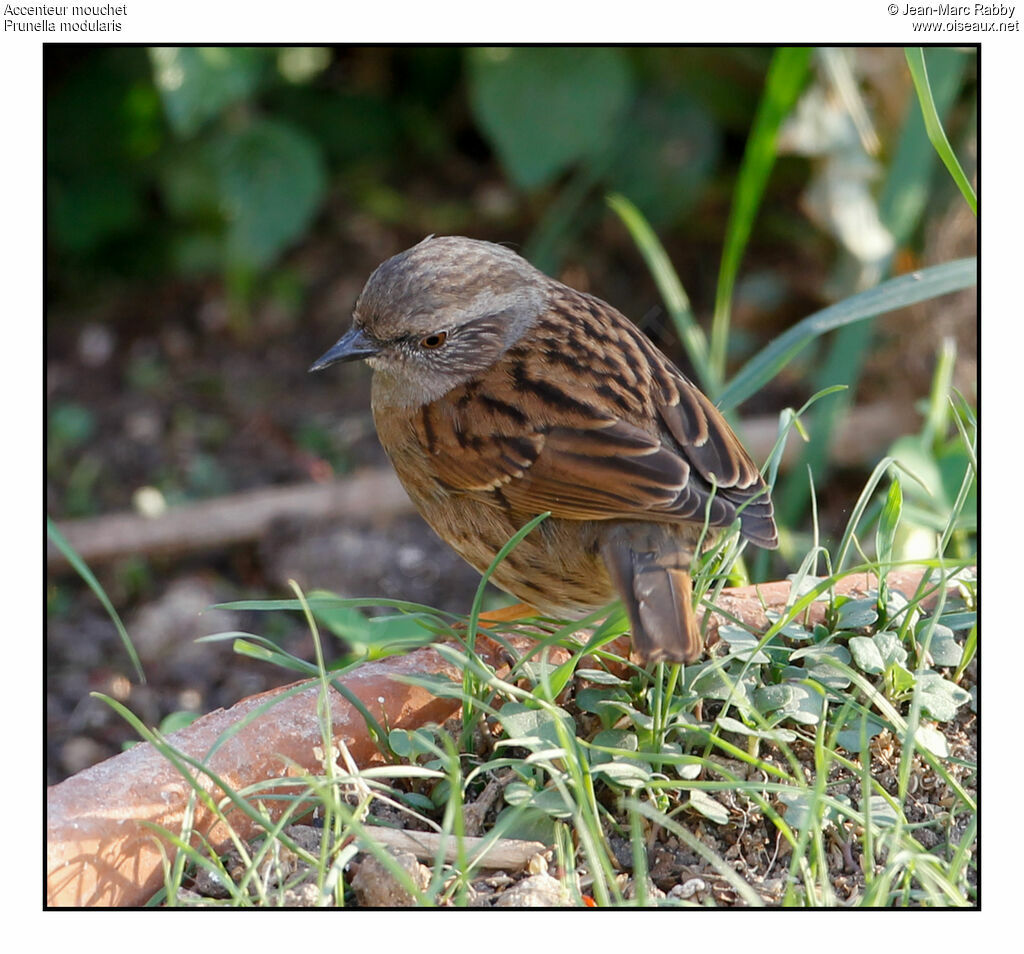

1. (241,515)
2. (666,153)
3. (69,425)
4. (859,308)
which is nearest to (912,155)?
(666,153)

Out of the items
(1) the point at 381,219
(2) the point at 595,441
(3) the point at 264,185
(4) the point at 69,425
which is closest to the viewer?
(2) the point at 595,441

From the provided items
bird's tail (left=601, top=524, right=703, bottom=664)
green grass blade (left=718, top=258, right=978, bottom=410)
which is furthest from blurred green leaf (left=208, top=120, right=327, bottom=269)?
bird's tail (left=601, top=524, right=703, bottom=664)

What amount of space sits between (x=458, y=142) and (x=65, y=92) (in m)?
1.67

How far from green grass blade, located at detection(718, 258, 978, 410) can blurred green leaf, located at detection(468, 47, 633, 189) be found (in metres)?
1.94

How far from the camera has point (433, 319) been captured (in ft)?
9.36

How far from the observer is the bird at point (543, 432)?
8.08 ft

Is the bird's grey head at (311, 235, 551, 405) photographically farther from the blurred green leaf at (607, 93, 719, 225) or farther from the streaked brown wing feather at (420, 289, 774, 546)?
the blurred green leaf at (607, 93, 719, 225)

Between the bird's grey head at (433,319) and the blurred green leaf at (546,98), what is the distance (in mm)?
1672

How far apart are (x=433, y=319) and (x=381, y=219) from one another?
2782 millimetres

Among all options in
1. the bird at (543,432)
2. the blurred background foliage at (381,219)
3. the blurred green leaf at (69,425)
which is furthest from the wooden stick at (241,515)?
the bird at (543,432)

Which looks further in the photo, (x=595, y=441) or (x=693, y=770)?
(x=595, y=441)

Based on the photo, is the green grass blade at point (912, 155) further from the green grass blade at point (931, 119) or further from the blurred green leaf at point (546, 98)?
the green grass blade at point (931, 119)

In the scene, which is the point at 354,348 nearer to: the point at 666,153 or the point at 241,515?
the point at 241,515
